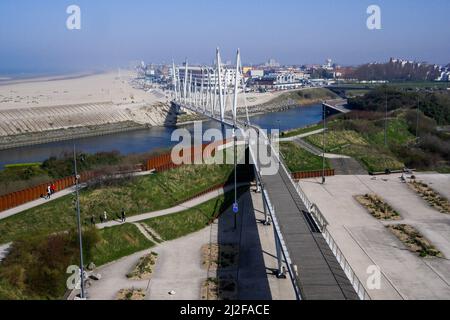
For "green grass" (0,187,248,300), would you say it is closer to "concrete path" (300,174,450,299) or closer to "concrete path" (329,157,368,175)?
"concrete path" (300,174,450,299)

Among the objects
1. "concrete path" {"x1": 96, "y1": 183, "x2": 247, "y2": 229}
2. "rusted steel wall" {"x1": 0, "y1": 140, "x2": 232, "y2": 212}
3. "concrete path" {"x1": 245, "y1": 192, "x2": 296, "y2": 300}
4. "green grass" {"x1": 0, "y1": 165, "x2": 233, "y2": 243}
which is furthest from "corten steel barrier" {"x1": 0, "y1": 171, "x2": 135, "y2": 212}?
"concrete path" {"x1": 245, "y1": 192, "x2": 296, "y2": 300}

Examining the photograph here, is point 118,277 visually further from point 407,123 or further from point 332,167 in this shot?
point 407,123

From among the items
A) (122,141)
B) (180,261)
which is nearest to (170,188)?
(180,261)

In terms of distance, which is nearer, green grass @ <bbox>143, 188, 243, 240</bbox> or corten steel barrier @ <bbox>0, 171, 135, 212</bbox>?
corten steel barrier @ <bbox>0, 171, 135, 212</bbox>

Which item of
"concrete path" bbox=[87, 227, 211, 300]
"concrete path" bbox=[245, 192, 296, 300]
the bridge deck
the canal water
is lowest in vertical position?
"concrete path" bbox=[87, 227, 211, 300]

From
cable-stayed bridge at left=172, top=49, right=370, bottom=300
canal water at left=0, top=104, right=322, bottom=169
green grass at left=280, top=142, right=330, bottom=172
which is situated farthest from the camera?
canal water at left=0, top=104, right=322, bottom=169

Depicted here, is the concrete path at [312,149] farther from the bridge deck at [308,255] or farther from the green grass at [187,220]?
the bridge deck at [308,255]
